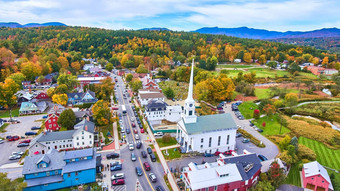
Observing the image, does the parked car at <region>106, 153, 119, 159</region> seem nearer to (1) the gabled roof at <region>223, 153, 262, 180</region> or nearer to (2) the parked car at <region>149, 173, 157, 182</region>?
(2) the parked car at <region>149, 173, 157, 182</region>

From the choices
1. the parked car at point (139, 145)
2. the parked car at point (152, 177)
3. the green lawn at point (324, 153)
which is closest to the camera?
the parked car at point (152, 177)

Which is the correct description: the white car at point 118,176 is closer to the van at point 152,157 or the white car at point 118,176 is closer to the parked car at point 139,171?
the parked car at point 139,171

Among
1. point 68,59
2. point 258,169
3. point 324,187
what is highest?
point 68,59

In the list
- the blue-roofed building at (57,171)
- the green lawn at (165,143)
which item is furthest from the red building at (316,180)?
the blue-roofed building at (57,171)

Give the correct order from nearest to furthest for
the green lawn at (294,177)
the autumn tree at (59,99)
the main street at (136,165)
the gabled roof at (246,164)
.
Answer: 1. the gabled roof at (246,164)
2. the main street at (136,165)
3. the green lawn at (294,177)
4. the autumn tree at (59,99)

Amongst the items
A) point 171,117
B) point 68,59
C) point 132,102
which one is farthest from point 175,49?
point 171,117

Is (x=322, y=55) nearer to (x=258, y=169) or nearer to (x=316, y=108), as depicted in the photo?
(x=316, y=108)
